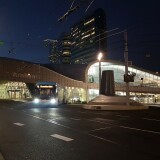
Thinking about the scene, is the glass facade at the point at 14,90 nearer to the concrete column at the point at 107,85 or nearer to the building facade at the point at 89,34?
the concrete column at the point at 107,85

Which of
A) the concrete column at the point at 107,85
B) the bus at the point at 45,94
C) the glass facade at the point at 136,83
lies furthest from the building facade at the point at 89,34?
the concrete column at the point at 107,85

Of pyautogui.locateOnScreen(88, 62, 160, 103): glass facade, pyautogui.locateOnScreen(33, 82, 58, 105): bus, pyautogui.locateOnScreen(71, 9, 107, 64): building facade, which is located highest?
pyautogui.locateOnScreen(71, 9, 107, 64): building facade

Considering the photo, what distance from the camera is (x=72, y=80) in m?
97.9

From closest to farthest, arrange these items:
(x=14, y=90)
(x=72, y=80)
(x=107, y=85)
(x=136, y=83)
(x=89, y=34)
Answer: (x=107, y=85), (x=14, y=90), (x=72, y=80), (x=136, y=83), (x=89, y=34)

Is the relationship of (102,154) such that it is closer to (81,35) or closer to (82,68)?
(82,68)

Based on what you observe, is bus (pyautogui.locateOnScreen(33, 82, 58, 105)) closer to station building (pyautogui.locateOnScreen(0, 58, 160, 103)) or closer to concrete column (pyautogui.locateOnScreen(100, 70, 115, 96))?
concrete column (pyautogui.locateOnScreen(100, 70, 115, 96))

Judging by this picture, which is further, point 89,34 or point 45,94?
point 89,34

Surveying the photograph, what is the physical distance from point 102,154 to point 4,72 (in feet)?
264

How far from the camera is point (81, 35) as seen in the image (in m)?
188

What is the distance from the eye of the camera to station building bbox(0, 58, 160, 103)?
86562 mm

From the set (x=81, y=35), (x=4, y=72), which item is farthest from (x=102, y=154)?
(x=81, y=35)

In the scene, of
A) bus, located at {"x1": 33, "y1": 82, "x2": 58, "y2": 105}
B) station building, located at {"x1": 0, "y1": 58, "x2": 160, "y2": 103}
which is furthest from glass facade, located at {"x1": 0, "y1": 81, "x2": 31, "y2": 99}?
bus, located at {"x1": 33, "y1": 82, "x2": 58, "y2": 105}

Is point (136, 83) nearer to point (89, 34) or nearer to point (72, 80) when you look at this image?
point (72, 80)

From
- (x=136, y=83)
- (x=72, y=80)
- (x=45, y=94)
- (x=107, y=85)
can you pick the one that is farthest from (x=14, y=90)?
(x=107, y=85)
